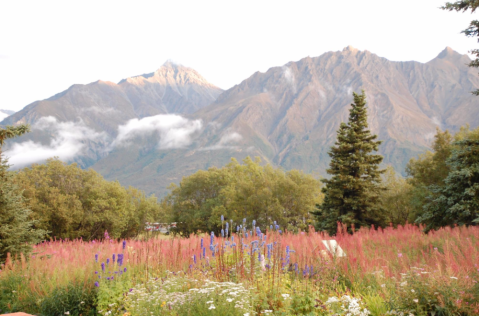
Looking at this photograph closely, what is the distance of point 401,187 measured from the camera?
3647cm

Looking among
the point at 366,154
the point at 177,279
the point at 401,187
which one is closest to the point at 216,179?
the point at 401,187

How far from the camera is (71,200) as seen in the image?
2584 cm

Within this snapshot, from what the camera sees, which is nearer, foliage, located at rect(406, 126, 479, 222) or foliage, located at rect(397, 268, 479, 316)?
foliage, located at rect(397, 268, 479, 316)

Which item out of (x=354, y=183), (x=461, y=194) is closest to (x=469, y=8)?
(x=461, y=194)

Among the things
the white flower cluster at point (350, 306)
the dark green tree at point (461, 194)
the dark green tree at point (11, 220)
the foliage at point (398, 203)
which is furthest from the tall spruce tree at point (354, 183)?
the dark green tree at point (11, 220)

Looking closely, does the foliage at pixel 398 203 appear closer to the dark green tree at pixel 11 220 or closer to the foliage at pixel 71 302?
the dark green tree at pixel 11 220

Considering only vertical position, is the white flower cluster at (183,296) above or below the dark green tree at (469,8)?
below

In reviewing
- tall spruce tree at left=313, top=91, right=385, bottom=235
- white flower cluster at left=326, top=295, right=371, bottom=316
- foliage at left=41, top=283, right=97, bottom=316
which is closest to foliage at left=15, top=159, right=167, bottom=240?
foliage at left=41, top=283, right=97, bottom=316

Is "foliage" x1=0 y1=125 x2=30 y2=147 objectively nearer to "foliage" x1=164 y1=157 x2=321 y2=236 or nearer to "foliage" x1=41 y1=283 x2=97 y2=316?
"foliage" x1=41 y1=283 x2=97 y2=316

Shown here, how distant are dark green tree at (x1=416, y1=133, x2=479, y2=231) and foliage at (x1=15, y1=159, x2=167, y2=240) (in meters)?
22.1

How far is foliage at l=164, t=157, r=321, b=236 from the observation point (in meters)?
39.3

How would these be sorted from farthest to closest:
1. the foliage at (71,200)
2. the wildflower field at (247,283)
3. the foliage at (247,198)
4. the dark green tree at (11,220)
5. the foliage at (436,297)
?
the foliage at (247,198) < the foliage at (71,200) < the dark green tree at (11,220) < the wildflower field at (247,283) < the foliage at (436,297)

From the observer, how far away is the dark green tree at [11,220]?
25.5ft

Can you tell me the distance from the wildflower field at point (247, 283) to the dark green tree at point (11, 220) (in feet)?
1.28
